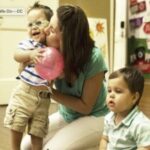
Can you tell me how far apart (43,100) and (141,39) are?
2.07 metres

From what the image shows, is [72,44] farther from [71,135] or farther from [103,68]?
[71,135]

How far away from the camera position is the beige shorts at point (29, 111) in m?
1.64

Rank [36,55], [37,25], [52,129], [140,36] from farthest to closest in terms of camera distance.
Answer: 1. [140,36]
2. [52,129]
3. [37,25]
4. [36,55]

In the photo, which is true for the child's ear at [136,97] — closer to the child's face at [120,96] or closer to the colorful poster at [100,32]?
the child's face at [120,96]

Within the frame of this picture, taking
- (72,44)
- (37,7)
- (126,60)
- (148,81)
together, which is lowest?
(148,81)

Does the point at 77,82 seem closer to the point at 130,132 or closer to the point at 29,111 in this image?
the point at 29,111

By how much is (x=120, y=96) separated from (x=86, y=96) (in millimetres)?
232

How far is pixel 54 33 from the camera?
59.8 inches

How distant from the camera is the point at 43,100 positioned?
5.41 feet

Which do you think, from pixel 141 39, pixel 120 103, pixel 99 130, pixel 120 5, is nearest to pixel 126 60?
pixel 141 39

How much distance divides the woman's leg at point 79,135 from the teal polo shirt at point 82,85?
0.05 metres

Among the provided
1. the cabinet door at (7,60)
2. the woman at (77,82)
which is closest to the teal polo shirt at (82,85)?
the woman at (77,82)

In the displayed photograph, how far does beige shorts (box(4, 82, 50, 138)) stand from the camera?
164cm

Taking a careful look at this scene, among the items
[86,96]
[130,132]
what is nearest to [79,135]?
[86,96]
